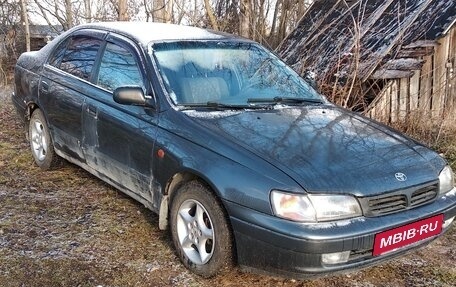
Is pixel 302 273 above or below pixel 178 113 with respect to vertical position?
below

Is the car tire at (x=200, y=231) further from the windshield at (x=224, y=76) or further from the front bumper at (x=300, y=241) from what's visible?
the windshield at (x=224, y=76)

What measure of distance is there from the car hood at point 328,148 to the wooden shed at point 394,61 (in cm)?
342

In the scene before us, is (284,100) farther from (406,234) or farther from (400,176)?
(406,234)

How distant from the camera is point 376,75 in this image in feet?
23.9

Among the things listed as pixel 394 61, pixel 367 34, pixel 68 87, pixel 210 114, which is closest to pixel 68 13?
pixel 367 34

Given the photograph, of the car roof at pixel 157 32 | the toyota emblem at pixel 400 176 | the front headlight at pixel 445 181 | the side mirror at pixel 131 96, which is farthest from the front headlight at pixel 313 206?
the car roof at pixel 157 32

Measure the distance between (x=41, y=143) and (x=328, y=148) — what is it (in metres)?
3.55

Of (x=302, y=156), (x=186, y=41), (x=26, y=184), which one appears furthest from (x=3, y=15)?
(x=302, y=156)

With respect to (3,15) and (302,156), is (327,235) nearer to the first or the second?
(302,156)

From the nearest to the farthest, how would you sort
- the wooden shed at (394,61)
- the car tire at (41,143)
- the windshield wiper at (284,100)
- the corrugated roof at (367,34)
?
the windshield wiper at (284,100) < the car tire at (41,143) < the wooden shed at (394,61) < the corrugated roof at (367,34)

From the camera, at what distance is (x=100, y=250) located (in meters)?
3.65

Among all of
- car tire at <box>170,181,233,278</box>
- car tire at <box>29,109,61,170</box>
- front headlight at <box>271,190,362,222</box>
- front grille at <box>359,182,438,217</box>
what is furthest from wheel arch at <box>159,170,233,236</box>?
car tire at <box>29,109,61,170</box>

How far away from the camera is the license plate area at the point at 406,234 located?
2.81 meters

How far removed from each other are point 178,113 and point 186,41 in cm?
95
